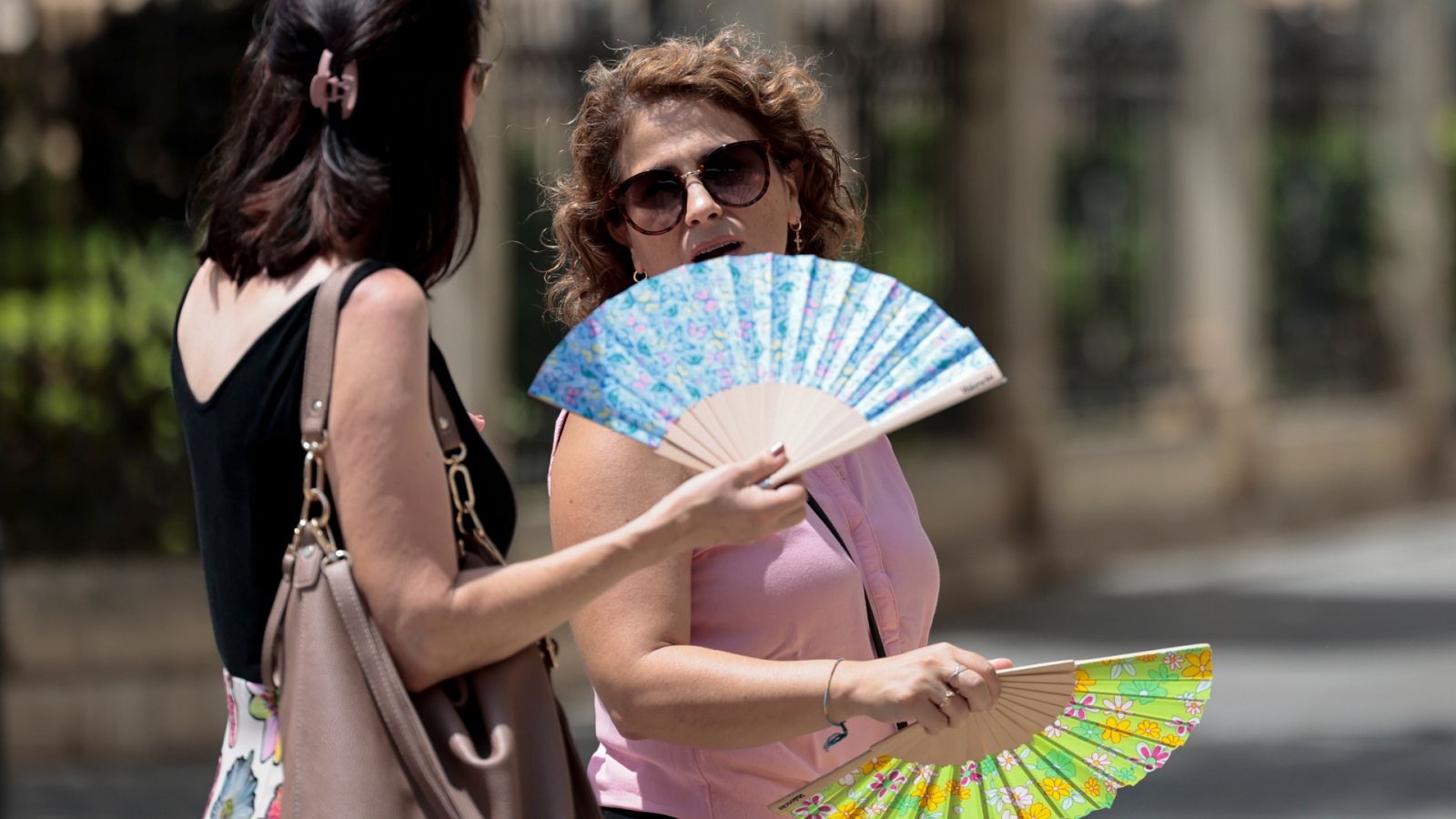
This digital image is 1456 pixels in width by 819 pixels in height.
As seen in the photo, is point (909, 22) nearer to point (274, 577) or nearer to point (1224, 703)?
point (1224, 703)

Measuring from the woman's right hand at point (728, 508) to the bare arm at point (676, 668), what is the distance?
0.74 ft

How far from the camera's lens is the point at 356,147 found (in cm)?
233

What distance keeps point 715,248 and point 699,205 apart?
65 mm

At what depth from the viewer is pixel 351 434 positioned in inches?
86.0

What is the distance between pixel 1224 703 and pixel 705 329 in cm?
734

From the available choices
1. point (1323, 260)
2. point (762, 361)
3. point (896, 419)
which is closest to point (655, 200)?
point (762, 361)

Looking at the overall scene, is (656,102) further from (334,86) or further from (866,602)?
(866,602)

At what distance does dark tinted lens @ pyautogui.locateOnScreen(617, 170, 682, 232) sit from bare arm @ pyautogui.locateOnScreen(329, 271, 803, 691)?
22.6 inches

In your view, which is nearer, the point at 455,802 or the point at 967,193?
the point at 455,802

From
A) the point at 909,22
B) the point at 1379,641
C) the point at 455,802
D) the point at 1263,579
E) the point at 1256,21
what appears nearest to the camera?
the point at 455,802

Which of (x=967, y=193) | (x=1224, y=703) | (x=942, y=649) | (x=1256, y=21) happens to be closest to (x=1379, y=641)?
(x=1224, y=703)

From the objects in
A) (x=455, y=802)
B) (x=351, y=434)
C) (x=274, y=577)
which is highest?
(x=351, y=434)

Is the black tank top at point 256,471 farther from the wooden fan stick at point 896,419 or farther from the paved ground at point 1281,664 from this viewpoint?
the paved ground at point 1281,664

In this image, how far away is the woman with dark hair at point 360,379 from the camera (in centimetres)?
218
